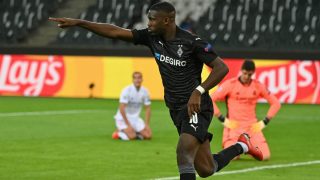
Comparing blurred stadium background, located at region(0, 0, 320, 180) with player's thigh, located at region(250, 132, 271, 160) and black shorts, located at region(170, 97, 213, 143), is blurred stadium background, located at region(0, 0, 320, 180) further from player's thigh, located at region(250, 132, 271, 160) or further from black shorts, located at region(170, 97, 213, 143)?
black shorts, located at region(170, 97, 213, 143)

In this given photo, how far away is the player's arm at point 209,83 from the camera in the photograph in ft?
28.5

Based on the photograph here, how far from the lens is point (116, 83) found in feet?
86.6

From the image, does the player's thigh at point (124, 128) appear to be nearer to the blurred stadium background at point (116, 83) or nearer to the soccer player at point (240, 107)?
the blurred stadium background at point (116, 83)

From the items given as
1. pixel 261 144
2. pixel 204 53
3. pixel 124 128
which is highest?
pixel 204 53

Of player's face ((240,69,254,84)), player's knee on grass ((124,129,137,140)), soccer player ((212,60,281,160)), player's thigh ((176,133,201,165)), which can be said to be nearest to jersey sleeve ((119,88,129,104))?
player's knee on grass ((124,129,137,140))

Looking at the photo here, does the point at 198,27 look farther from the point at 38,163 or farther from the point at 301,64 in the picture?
the point at 38,163

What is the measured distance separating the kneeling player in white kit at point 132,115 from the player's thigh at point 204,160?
7259mm

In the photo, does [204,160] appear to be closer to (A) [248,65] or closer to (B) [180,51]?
(B) [180,51]

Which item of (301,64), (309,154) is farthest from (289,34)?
(309,154)

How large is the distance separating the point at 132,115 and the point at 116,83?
9246mm

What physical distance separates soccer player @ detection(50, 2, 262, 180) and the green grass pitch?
2.45 meters

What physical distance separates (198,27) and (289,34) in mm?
3275

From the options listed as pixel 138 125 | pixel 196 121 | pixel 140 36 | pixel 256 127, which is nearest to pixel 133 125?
pixel 138 125

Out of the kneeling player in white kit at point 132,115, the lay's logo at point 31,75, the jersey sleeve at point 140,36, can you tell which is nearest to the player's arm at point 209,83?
the jersey sleeve at point 140,36
